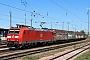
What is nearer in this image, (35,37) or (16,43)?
(16,43)

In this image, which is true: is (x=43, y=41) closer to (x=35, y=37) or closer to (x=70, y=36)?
(x=35, y=37)

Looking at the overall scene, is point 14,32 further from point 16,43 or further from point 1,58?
point 1,58

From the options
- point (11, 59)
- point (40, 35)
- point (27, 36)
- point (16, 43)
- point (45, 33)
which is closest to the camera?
point (11, 59)

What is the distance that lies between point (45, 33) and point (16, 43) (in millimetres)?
10902

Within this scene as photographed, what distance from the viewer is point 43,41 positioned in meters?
36.6

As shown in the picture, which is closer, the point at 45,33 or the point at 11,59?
the point at 11,59

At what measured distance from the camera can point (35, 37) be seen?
3281 cm

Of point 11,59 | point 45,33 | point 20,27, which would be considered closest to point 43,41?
point 45,33

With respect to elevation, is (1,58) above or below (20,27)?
below

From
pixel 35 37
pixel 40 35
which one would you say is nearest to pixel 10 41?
pixel 35 37

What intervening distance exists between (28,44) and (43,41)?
6.48 metres

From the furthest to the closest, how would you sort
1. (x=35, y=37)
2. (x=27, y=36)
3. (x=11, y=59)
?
(x=35, y=37) < (x=27, y=36) < (x=11, y=59)

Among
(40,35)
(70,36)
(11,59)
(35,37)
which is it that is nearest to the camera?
(11,59)

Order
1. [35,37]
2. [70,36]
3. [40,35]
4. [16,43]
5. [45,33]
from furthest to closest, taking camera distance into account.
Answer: [70,36] < [45,33] < [40,35] < [35,37] < [16,43]
